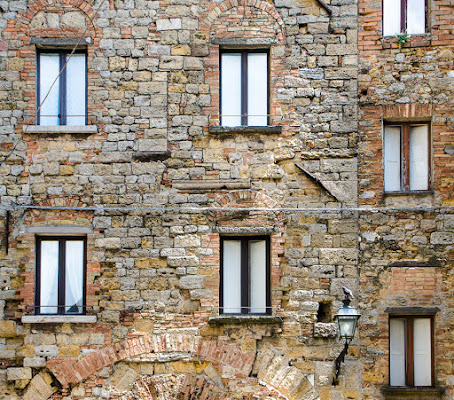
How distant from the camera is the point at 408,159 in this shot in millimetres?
9312

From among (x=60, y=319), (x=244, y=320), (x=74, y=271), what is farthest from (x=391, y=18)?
(x=60, y=319)

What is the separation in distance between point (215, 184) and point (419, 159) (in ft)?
10.1

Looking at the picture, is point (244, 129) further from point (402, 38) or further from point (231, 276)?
point (402, 38)

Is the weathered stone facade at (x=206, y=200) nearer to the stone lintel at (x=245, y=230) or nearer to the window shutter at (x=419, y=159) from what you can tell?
the stone lintel at (x=245, y=230)

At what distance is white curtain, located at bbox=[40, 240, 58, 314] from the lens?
30.3ft

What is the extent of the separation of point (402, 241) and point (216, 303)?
113 inches

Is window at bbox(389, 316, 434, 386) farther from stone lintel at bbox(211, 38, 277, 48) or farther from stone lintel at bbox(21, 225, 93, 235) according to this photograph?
stone lintel at bbox(21, 225, 93, 235)

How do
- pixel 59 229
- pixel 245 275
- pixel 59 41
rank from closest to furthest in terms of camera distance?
1. pixel 59 229
2. pixel 245 275
3. pixel 59 41

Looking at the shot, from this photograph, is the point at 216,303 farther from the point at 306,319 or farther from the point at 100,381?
the point at 100,381

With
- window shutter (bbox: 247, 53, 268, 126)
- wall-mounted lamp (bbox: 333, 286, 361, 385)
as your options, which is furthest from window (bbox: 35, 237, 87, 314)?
wall-mounted lamp (bbox: 333, 286, 361, 385)

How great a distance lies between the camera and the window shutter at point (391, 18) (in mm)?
9453

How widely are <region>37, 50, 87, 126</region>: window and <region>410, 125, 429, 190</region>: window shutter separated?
5014 millimetres

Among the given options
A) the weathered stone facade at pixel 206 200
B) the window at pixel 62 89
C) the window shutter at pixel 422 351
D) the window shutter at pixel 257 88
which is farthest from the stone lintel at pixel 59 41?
the window shutter at pixel 422 351

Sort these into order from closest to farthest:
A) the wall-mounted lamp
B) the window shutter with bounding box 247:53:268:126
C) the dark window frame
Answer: the wall-mounted lamp, the dark window frame, the window shutter with bounding box 247:53:268:126
